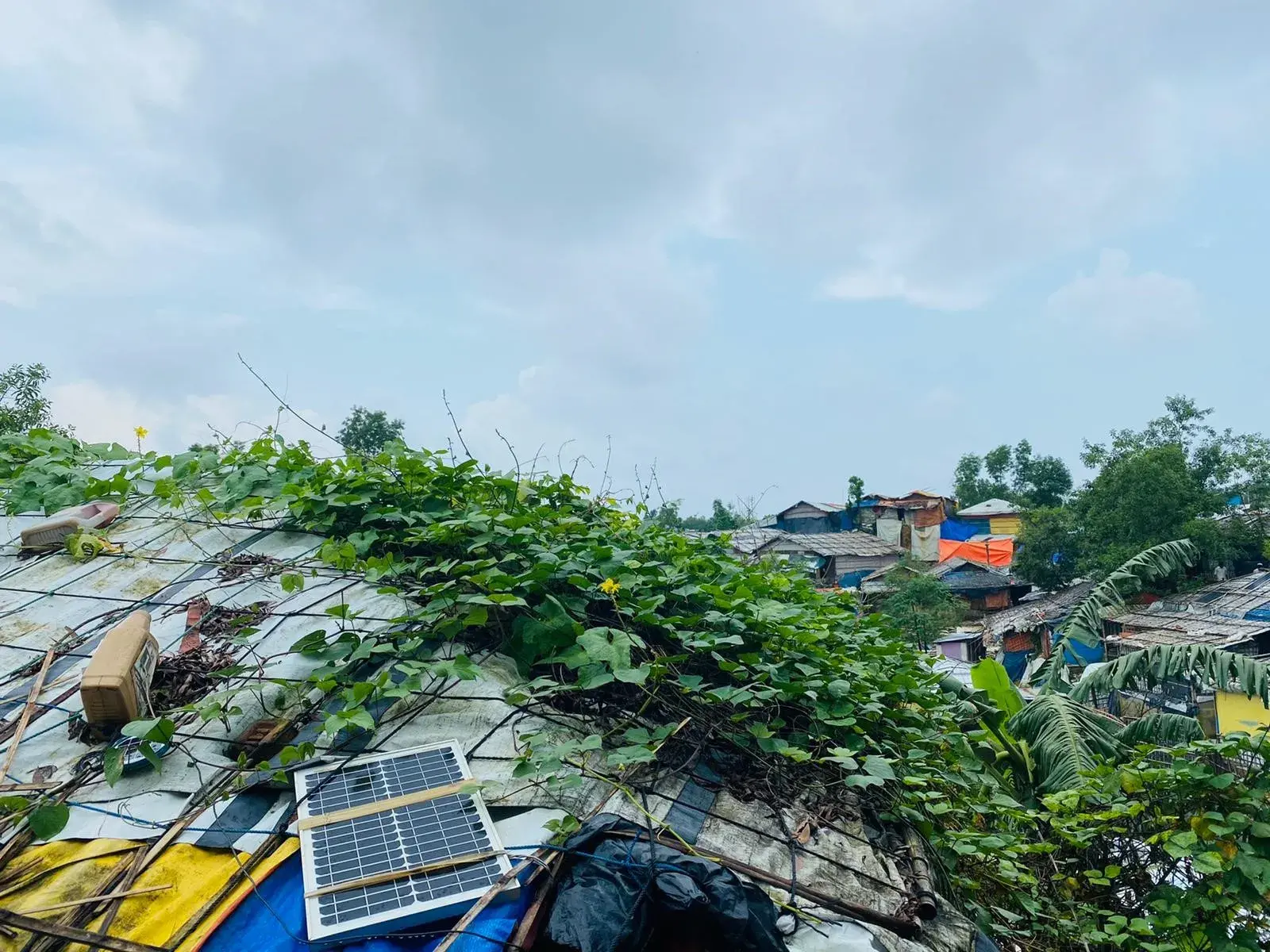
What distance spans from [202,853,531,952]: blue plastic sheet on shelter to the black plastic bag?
0.48 feet

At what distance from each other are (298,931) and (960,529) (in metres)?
42.4

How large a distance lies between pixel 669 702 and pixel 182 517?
3922 mm

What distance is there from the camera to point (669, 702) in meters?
3.31

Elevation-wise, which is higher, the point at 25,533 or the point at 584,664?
the point at 25,533

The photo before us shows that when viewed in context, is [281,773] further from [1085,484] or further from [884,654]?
[1085,484]

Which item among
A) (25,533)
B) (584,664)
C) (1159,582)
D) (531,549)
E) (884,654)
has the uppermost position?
(25,533)

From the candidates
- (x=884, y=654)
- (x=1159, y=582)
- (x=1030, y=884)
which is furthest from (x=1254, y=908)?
(x=1159, y=582)

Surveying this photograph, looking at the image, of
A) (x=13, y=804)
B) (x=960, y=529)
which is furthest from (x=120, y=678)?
(x=960, y=529)

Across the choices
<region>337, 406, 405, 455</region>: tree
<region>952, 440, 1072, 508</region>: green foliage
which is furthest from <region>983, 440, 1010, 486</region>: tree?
<region>337, 406, 405, 455</region>: tree

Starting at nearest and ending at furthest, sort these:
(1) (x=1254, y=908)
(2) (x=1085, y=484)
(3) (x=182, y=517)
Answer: (1) (x=1254, y=908), (3) (x=182, y=517), (2) (x=1085, y=484)

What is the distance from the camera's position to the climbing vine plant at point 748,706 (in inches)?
119

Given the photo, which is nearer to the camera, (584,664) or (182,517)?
(584,664)

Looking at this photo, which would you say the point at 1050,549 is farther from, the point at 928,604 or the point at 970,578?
the point at 928,604

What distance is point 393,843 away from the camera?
7.77 ft
